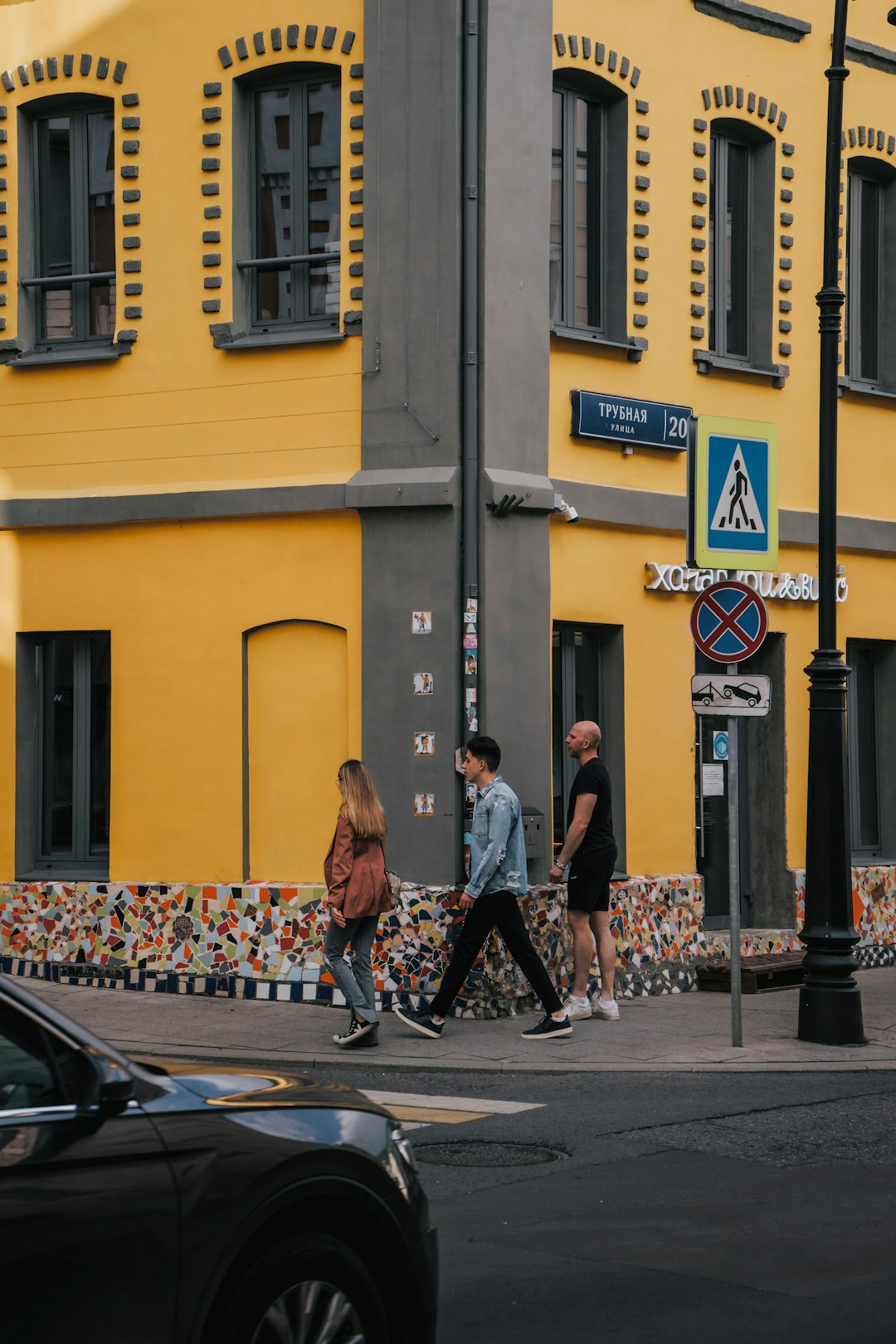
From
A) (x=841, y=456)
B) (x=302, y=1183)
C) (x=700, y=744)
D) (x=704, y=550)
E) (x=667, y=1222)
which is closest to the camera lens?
(x=302, y=1183)

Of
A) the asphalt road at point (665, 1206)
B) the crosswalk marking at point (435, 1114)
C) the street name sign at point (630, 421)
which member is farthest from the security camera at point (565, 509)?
the crosswalk marking at point (435, 1114)

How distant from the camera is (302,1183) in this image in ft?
15.2

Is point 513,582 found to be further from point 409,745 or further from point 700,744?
point 700,744

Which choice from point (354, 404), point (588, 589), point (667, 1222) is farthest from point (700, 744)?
point (667, 1222)

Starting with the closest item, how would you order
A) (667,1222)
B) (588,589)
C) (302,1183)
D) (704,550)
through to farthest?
(302,1183), (667,1222), (704,550), (588,589)

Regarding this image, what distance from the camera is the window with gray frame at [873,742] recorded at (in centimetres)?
1859

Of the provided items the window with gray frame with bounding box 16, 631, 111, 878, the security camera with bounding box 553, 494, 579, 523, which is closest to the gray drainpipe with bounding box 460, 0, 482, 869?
the security camera with bounding box 553, 494, 579, 523

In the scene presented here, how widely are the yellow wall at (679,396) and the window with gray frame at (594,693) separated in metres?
0.10

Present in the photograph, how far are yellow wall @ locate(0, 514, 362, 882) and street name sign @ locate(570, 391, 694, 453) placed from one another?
82.5 inches

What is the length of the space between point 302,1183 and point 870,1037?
939cm

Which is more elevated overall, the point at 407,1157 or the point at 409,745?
Result: the point at 409,745

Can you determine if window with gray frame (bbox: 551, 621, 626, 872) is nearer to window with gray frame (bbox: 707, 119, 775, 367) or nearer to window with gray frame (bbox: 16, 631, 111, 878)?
window with gray frame (bbox: 707, 119, 775, 367)

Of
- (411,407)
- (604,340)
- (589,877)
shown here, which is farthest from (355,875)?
(604,340)

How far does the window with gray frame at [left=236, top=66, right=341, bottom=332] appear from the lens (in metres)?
15.3
